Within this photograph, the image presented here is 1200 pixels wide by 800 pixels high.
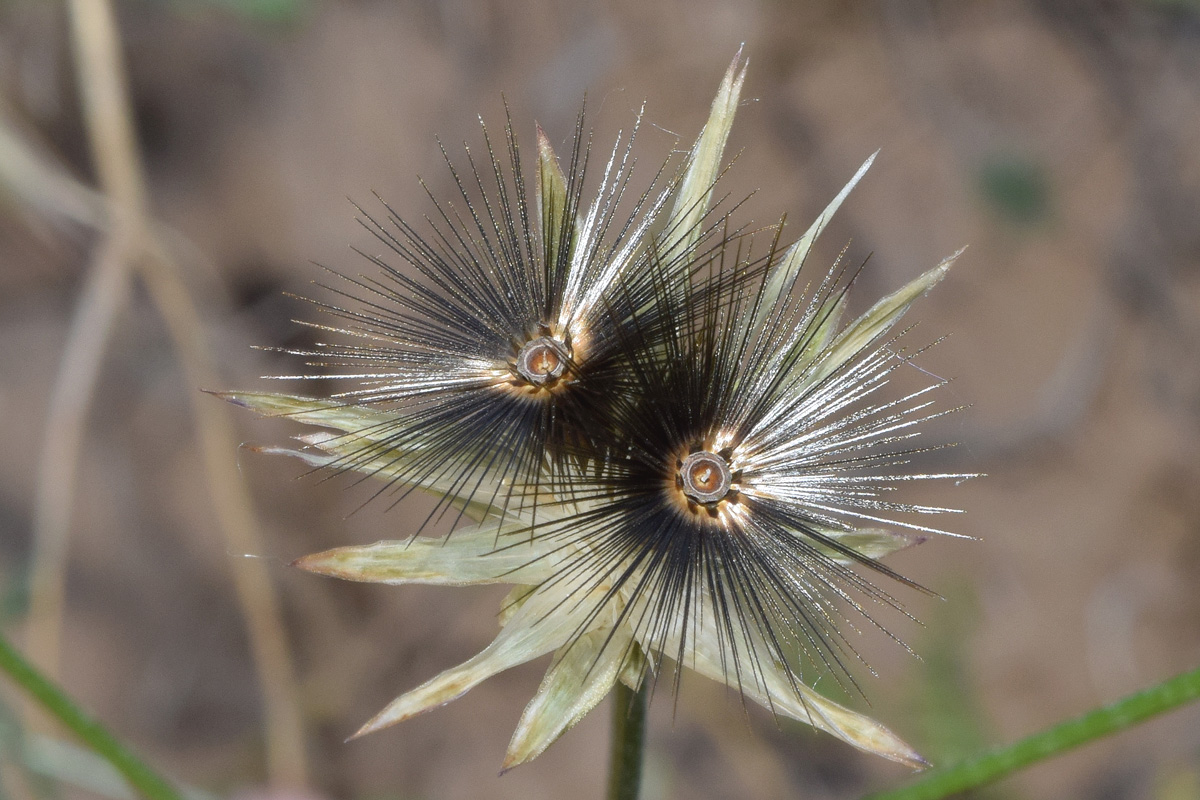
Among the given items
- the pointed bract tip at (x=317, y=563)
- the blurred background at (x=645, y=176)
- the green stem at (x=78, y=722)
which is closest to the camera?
the pointed bract tip at (x=317, y=563)

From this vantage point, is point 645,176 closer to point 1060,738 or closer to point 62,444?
point 62,444

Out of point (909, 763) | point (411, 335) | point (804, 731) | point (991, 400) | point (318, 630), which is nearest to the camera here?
point (909, 763)

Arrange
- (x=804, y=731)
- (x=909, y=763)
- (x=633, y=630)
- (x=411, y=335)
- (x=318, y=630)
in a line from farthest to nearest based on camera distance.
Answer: (x=318, y=630), (x=804, y=731), (x=411, y=335), (x=633, y=630), (x=909, y=763)

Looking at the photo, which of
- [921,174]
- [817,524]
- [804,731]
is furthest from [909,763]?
[921,174]

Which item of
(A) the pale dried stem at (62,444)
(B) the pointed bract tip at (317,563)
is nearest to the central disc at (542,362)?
(B) the pointed bract tip at (317,563)

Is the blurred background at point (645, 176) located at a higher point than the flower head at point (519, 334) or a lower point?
higher

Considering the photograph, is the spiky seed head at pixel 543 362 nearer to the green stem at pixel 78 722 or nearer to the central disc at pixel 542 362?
the central disc at pixel 542 362

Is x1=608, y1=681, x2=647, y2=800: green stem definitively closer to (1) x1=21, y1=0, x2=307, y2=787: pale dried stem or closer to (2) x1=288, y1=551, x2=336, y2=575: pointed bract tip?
(2) x1=288, y1=551, x2=336, y2=575: pointed bract tip

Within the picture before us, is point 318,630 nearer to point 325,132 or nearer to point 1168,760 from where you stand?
point 325,132
